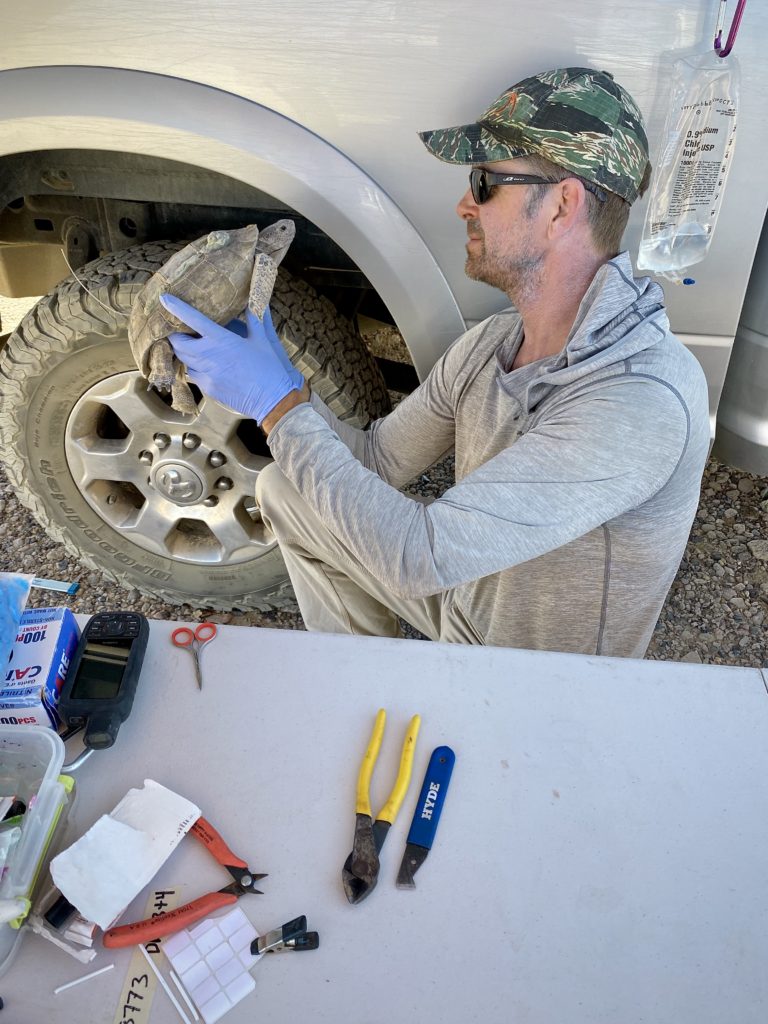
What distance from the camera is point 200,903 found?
2.77ft

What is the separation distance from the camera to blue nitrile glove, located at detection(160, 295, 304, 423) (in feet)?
4.96

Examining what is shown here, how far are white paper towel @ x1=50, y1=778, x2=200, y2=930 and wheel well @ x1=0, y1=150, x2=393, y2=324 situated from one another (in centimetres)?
132

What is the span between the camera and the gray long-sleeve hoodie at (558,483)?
125 cm

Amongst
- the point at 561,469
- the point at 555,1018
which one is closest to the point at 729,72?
the point at 561,469

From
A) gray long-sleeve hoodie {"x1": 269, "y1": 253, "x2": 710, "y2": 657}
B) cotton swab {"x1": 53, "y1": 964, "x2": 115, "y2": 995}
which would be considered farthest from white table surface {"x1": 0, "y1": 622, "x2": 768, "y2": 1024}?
gray long-sleeve hoodie {"x1": 269, "y1": 253, "x2": 710, "y2": 657}

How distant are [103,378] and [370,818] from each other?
→ 1.41 m

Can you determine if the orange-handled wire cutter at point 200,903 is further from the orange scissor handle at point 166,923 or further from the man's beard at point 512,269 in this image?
the man's beard at point 512,269

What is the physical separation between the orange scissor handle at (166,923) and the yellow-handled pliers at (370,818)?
0.42 feet

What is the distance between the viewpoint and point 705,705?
1.03 m

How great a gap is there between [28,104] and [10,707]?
1213 millimetres

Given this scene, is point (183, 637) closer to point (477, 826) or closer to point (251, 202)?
point (477, 826)

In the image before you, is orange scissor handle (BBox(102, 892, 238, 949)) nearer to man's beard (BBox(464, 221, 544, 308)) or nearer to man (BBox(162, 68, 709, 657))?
man (BBox(162, 68, 709, 657))

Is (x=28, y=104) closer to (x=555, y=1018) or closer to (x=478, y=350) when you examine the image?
(x=478, y=350)

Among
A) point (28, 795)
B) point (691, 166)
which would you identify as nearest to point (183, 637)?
point (28, 795)
